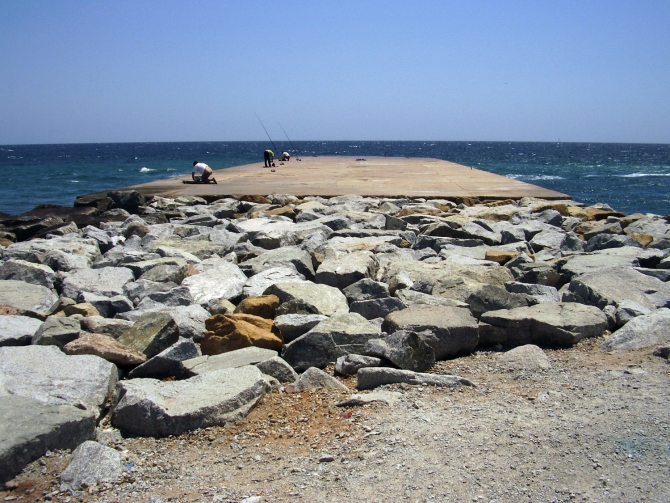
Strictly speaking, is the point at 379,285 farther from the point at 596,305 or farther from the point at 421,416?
the point at 421,416

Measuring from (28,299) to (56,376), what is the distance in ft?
4.91

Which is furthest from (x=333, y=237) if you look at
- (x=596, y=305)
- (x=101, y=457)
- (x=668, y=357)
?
(x=101, y=457)

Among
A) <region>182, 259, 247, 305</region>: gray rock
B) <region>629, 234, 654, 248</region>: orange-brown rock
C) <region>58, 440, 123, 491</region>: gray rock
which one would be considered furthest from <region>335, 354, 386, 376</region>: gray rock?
<region>629, 234, 654, 248</region>: orange-brown rock

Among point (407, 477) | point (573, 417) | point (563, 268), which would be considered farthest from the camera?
point (563, 268)

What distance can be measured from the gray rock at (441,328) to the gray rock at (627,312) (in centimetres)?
90

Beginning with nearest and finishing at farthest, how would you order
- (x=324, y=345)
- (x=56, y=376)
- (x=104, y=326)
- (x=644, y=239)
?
1. (x=56, y=376)
2. (x=324, y=345)
3. (x=104, y=326)
4. (x=644, y=239)

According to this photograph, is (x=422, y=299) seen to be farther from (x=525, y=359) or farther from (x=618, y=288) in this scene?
(x=618, y=288)

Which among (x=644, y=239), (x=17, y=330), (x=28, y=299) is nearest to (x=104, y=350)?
(x=17, y=330)

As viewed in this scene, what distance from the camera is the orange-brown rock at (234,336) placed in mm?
3348

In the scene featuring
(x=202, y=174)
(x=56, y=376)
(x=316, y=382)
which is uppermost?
(x=202, y=174)

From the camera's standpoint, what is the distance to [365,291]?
421cm

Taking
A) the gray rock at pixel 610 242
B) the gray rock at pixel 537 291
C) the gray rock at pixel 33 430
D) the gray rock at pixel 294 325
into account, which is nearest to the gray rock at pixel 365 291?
the gray rock at pixel 294 325

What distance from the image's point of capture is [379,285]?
422 cm

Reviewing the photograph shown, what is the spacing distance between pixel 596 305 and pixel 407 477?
2434 millimetres
